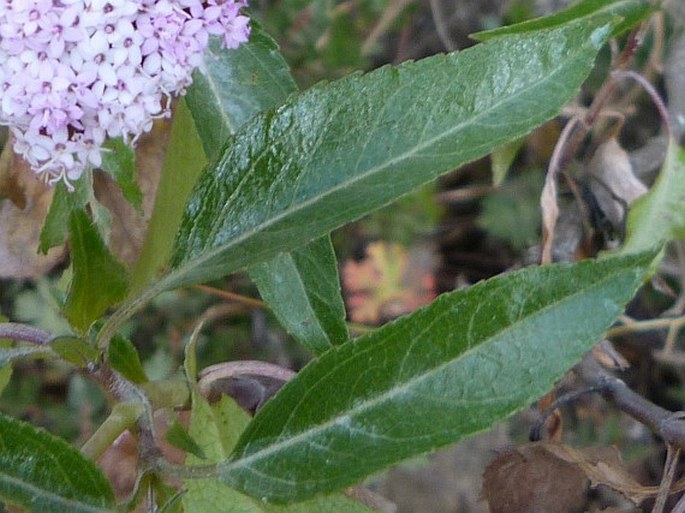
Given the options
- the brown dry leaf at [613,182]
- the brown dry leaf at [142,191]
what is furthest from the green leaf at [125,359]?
the brown dry leaf at [613,182]

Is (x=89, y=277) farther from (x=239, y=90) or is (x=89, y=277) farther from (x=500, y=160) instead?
(x=500, y=160)

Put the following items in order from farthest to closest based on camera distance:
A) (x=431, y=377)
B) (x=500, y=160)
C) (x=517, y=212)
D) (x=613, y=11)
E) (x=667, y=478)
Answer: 1. (x=517, y=212)
2. (x=500, y=160)
3. (x=613, y=11)
4. (x=667, y=478)
5. (x=431, y=377)

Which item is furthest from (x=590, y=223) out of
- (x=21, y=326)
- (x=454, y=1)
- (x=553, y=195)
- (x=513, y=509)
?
(x=454, y=1)

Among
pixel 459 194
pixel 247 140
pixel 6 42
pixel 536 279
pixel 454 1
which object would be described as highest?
pixel 6 42

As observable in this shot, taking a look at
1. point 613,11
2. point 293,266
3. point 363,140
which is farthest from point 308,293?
point 613,11

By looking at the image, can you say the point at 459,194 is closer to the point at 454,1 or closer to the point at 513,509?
the point at 454,1

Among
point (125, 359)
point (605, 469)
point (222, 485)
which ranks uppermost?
point (125, 359)
